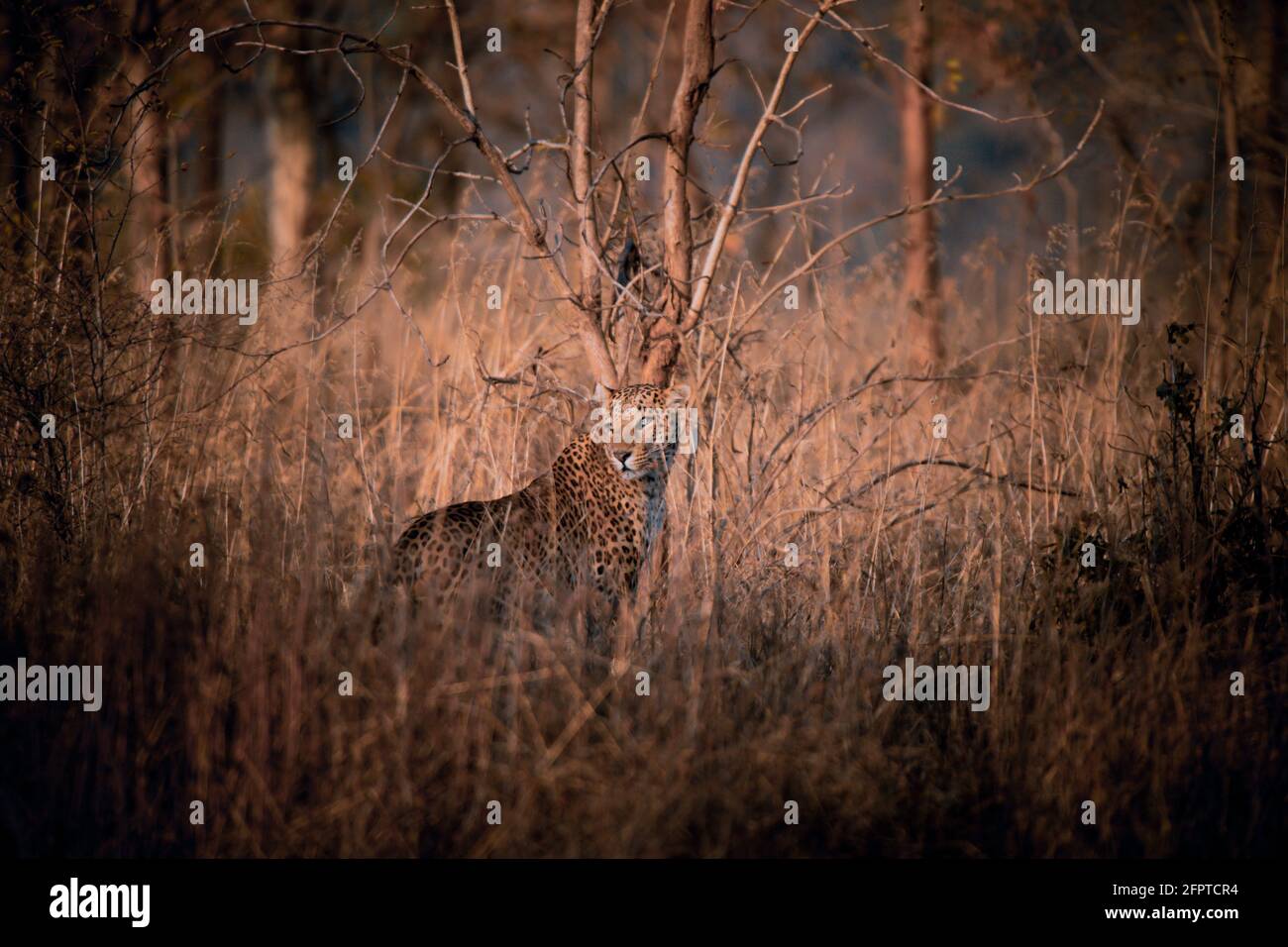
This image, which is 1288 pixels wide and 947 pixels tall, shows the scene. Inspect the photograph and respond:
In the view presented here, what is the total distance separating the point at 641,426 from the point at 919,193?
773 cm

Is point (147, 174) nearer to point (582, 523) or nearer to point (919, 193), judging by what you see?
point (582, 523)

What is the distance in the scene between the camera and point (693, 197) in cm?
879

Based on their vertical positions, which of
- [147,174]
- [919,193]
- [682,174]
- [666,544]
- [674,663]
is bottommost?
[674,663]

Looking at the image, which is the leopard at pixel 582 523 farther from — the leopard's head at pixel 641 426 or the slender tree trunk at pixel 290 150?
the slender tree trunk at pixel 290 150

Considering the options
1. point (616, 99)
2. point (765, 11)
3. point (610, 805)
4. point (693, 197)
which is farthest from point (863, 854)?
point (616, 99)

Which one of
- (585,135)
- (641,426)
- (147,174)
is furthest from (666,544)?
(147,174)

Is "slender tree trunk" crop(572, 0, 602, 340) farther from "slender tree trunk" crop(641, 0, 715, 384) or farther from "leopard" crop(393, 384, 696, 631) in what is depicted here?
"leopard" crop(393, 384, 696, 631)

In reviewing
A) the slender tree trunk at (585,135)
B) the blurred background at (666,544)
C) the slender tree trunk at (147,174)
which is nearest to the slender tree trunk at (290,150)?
the slender tree trunk at (147,174)

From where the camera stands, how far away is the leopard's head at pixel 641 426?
5.36 m

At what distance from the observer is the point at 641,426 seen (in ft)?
17.6

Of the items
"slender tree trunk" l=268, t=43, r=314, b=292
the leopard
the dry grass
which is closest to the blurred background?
the dry grass

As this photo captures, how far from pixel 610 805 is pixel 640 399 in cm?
214

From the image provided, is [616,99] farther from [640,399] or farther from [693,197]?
[640,399]

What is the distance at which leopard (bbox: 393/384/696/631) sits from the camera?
184 inches
